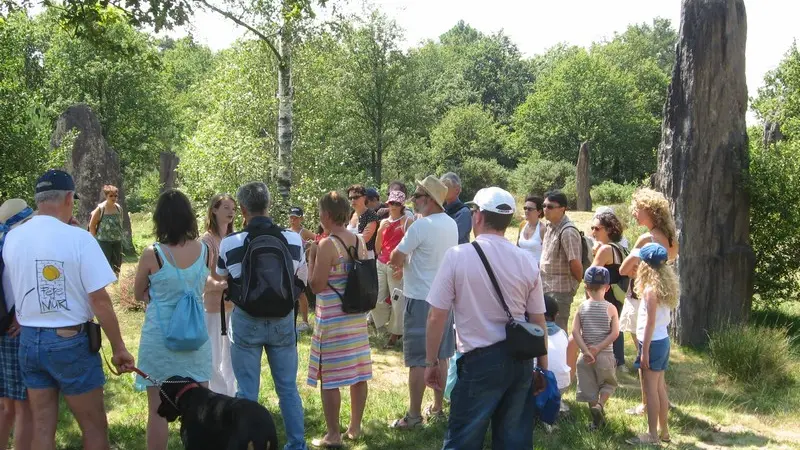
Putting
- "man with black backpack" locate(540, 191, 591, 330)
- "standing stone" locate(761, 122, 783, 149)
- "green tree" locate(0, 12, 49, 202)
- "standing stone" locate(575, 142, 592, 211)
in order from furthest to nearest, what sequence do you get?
"standing stone" locate(575, 142, 592, 211)
"standing stone" locate(761, 122, 783, 149)
"green tree" locate(0, 12, 49, 202)
"man with black backpack" locate(540, 191, 591, 330)

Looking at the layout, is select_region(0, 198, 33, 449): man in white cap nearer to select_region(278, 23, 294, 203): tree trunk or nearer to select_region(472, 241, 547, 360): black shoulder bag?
select_region(472, 241, 547, 360): black shoulder bag

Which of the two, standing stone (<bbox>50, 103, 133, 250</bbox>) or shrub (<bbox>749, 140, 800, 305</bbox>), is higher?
standing stone (<bbox>50, 103, 133, 250</bbox>)

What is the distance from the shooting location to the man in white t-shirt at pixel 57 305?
3.91 m

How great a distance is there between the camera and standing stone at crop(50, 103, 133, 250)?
1747cm

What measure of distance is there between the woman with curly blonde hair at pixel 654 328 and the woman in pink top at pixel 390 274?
2433 millimetres

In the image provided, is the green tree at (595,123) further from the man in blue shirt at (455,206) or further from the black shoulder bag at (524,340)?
the black shoulder bag at (524,340)

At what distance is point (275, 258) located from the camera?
14.7ft

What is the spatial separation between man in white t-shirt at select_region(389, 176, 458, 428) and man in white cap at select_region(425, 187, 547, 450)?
1647mm

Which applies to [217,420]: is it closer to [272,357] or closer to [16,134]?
[272,357]

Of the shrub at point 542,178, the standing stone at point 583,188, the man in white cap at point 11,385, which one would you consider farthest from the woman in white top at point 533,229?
the shrub at point 542,178

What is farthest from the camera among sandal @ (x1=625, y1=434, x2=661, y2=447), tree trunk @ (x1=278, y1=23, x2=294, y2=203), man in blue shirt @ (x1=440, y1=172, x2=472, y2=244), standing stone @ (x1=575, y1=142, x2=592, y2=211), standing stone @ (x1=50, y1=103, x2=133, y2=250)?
standing stone @ (x1=575, y1=142, x2=592, y2=211)

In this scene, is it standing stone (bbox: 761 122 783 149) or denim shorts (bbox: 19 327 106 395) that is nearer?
denim shorts (bbox: 19 327 106 395)

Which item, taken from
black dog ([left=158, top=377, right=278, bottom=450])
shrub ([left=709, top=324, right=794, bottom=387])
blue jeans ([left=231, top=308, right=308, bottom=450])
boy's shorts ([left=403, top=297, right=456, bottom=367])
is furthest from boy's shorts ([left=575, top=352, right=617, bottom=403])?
black dog ([left=158, top=377, right=278, bottom=450])

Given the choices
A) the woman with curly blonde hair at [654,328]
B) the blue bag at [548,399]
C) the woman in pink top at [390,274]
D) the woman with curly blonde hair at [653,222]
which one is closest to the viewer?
the blue bag at [548,399]
